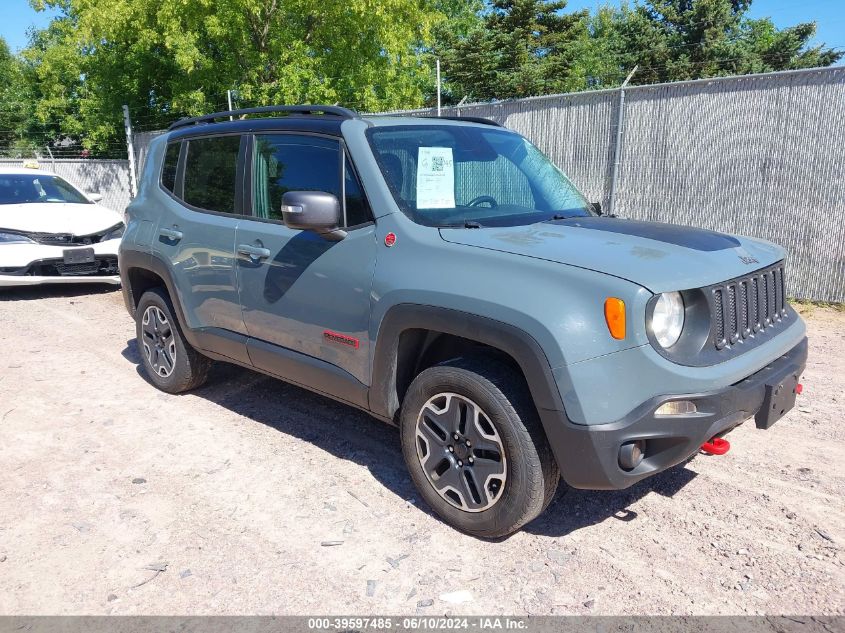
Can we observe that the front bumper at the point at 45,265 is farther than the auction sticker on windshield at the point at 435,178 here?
Yes

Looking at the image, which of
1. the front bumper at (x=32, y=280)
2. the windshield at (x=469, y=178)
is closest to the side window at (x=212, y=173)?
the windshield at (x=469, y=178)

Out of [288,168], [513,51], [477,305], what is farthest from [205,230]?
[513,51]

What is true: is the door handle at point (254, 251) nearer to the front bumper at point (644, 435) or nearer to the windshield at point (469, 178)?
the windshield at point (469, 178)

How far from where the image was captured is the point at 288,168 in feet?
13.1

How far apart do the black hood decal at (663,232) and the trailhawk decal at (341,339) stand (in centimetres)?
120

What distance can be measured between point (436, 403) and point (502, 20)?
123 feet

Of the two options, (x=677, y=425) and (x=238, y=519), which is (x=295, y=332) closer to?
(x=238, y=519)

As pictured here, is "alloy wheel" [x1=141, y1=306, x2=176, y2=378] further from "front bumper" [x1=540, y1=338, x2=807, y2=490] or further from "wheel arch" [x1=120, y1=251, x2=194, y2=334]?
"front bumper" [x1=540, y1=338, x2=807, y2=490]

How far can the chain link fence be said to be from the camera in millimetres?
7430

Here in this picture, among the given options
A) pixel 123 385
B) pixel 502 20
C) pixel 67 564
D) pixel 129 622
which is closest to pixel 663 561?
pixel 129 622

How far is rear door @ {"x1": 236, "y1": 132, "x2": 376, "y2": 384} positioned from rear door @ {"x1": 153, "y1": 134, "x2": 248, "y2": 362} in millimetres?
142

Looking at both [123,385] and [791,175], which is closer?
[123,385]

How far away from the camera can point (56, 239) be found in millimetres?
8609

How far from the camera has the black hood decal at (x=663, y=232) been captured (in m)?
3.18
